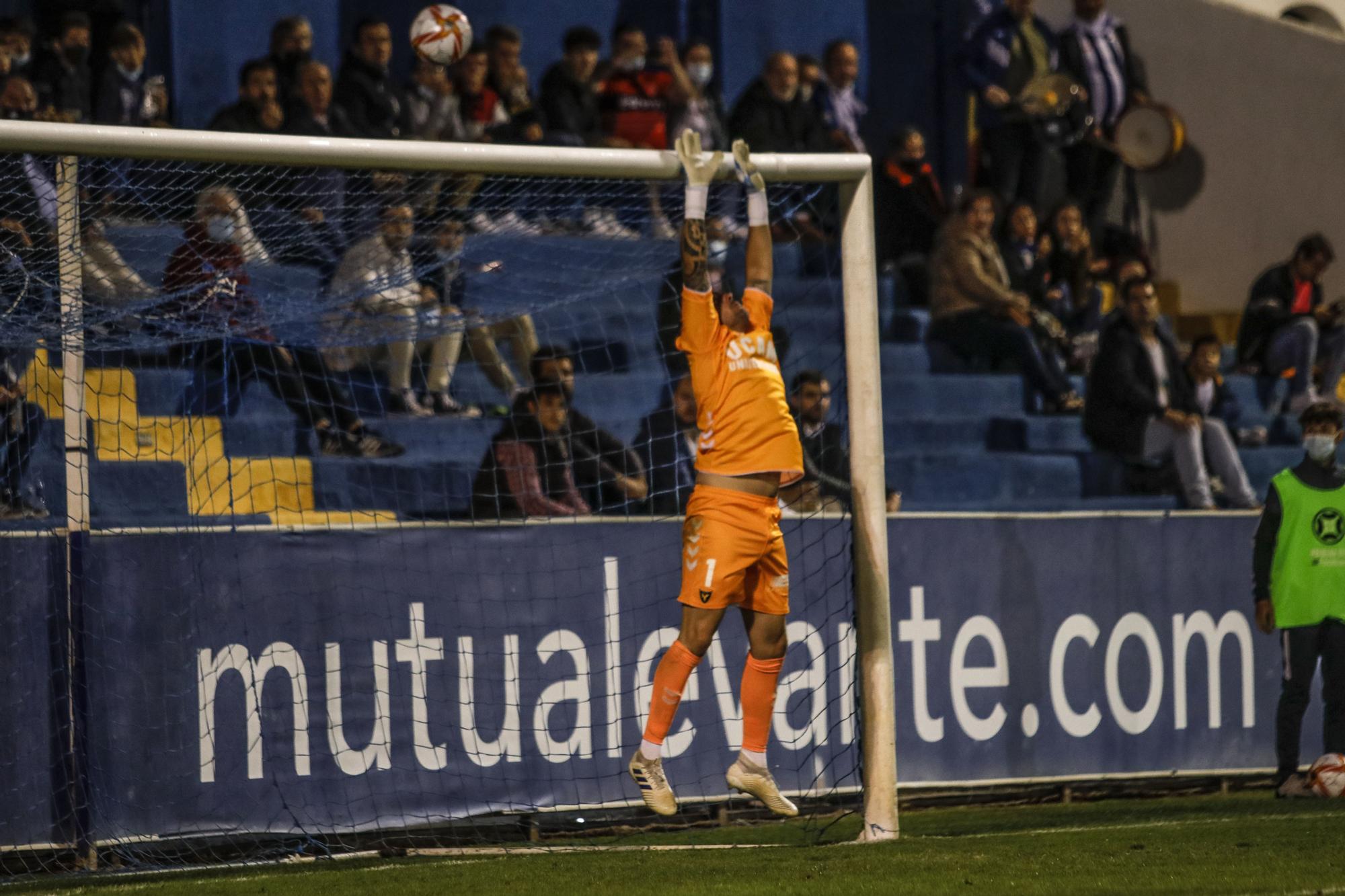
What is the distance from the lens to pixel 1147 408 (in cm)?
1094

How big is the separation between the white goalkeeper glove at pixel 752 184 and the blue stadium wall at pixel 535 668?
5.75 ft

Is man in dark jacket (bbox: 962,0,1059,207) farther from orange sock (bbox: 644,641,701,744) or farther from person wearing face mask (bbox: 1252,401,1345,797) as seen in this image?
orange sock (bbox: 644,641,701,744)

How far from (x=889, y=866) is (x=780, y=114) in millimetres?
7090

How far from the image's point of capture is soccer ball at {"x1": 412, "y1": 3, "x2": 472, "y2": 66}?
843cm

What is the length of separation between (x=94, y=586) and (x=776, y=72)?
6.61m

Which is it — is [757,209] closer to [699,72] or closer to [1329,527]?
[1329,527]

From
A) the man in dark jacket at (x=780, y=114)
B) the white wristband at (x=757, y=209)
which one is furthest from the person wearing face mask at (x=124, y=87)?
the white wristband at (x=757, y=209)

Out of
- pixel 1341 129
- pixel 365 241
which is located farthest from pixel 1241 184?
pixel 365 241

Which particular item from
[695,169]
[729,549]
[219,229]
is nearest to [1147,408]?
[695,169]

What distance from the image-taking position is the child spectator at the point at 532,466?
840 centimetres

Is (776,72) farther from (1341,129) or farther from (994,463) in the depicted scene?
(1341,129)

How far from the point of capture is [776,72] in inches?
466

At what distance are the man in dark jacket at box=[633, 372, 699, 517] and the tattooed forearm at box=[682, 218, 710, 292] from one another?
2.39 meters

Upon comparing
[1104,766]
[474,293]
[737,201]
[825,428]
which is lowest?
[1104,766]
